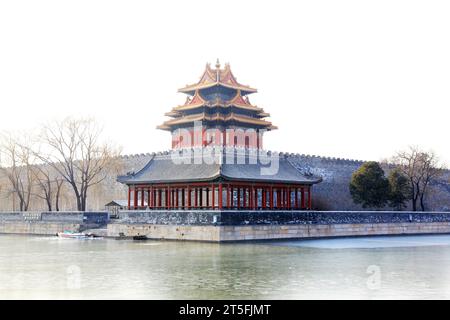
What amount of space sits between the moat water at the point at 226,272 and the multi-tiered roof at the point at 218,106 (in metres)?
17.2

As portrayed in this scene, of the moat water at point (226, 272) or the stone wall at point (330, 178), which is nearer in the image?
the moat water at point (226, 272)

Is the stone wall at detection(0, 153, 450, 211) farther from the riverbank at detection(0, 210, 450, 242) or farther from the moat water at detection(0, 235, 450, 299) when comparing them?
the moat water at detection(0, 235, 450, 299)

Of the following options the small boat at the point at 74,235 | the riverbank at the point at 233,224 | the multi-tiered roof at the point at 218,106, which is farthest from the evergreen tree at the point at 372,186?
the small boat at the point at 74,235

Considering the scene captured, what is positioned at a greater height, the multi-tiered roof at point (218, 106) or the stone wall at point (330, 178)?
the multi-tiered roof at point (218, 106)

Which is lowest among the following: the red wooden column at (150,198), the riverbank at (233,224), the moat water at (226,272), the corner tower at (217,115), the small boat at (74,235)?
the moat water at (226,272)

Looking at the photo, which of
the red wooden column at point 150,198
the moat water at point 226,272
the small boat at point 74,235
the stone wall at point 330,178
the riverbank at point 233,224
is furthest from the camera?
the stone wall at point 330,178

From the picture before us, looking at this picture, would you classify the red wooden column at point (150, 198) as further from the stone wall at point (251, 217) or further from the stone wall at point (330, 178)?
the stone wall at point (330, 178)

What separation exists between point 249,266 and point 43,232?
25614mm

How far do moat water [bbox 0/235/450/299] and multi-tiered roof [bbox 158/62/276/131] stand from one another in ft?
56.3

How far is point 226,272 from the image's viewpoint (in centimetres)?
1836

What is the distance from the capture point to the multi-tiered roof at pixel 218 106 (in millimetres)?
43688
